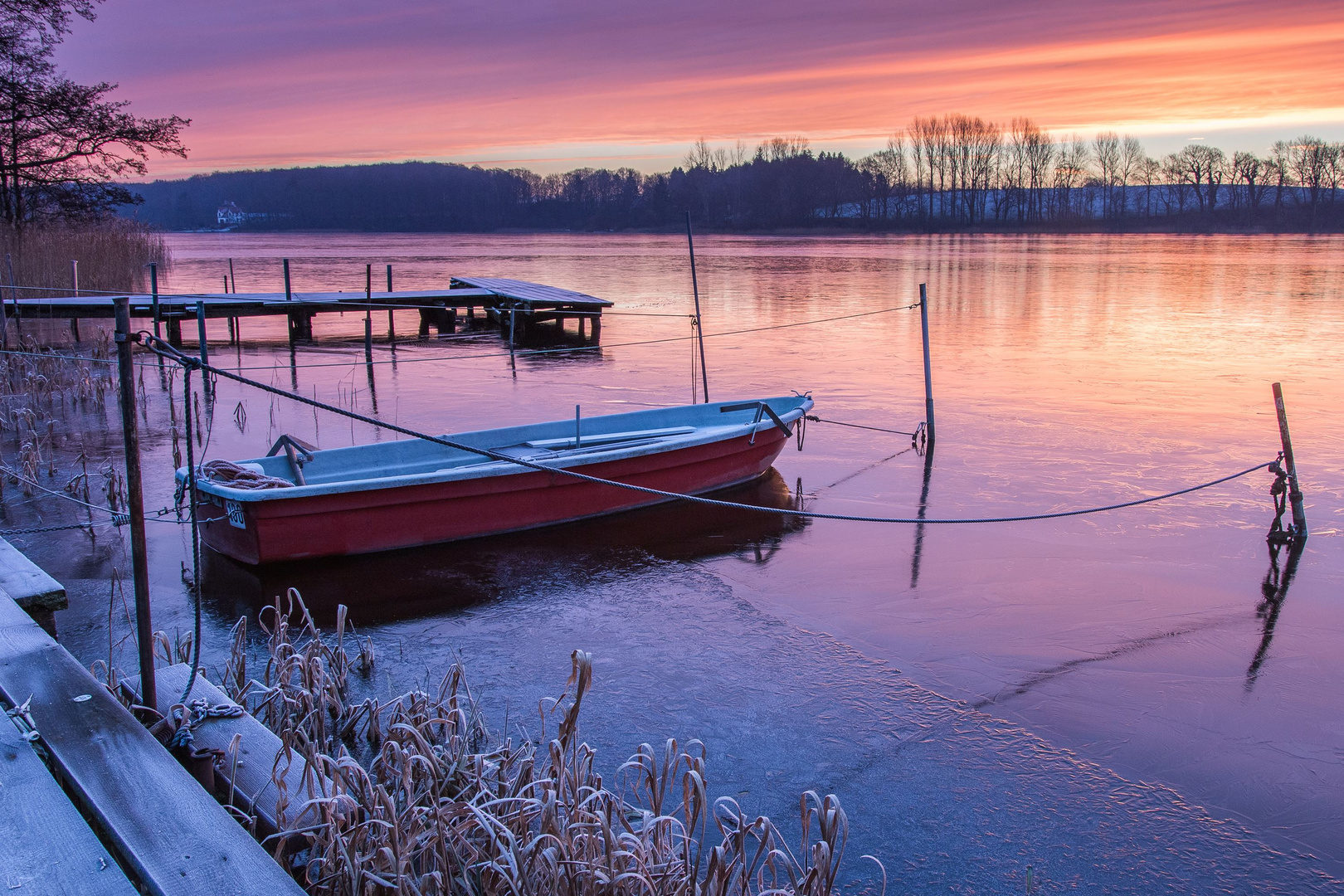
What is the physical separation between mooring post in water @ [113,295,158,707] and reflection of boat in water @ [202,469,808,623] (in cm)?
289

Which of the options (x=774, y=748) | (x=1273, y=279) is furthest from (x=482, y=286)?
(x=1273, y=279)

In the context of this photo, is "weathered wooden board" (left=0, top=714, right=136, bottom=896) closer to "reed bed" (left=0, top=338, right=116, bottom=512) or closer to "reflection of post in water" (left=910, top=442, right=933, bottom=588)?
"reflection of post in water" (left=910, top=442, right=933, bottom=588)

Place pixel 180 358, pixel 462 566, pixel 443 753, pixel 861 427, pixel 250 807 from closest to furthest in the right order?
pixel 250 807
pixel 180 358
pixel 443 753
pixel 462 566
pixel 861 427

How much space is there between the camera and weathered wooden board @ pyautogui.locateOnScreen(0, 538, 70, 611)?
3.98 m

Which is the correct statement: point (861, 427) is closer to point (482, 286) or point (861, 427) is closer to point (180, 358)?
point (180, 358)

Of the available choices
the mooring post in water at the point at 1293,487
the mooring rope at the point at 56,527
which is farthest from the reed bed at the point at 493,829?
the mooring post in water at the point at 1293,487

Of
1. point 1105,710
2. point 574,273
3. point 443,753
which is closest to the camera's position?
point 443,753

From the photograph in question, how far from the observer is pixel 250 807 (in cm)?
308

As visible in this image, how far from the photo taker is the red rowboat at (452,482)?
6.92 m

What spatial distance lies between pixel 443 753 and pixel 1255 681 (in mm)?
4607

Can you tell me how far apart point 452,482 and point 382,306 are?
49.4ft

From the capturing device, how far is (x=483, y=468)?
7.57 meters

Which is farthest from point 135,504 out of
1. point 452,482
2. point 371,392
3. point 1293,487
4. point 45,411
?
point 371,392

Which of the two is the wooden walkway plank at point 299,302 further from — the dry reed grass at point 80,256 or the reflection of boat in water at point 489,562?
the reflection of boat in water at point 489,562
